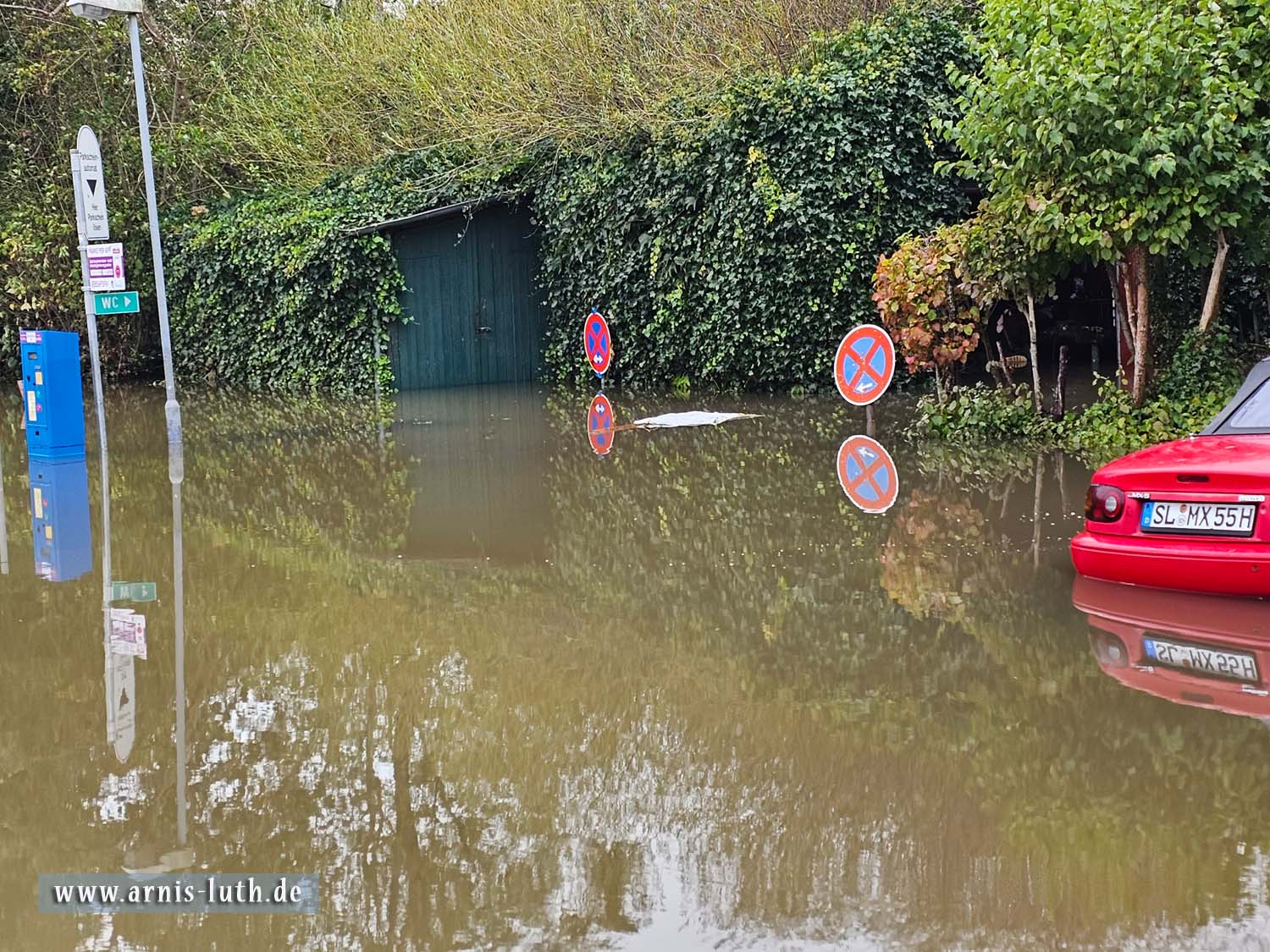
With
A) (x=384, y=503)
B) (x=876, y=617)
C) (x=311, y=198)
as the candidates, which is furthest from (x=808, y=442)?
(x=311, y=198)

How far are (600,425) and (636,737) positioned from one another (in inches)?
406

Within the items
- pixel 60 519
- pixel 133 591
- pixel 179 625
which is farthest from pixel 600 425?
pixel 179 625

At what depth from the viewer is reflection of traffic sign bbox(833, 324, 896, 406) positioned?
12266 mm

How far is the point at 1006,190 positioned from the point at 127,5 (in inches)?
301

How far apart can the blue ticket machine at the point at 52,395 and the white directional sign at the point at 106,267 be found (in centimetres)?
139

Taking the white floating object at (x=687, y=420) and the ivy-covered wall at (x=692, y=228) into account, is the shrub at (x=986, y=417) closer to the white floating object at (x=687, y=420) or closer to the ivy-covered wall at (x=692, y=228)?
the white floating object at (x=687, y=420)

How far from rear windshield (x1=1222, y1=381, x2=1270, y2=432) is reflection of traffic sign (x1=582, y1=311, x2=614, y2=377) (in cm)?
1074

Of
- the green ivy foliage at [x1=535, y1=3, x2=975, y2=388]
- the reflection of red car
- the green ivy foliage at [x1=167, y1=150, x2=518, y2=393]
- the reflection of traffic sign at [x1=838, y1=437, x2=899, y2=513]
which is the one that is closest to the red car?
the reflection of red car

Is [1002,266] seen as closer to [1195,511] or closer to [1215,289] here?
[1215,289]

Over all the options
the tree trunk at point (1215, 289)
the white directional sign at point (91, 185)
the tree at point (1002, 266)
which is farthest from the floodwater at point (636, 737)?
the white directional sign at point (91, 185)

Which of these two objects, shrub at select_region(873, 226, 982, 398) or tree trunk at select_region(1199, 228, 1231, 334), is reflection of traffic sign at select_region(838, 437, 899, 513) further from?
tree trunk at select_region(1199, 228, 1231, 334)

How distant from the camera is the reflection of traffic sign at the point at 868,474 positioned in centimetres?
1009

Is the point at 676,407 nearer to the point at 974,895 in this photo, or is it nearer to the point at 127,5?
the point at 127,5

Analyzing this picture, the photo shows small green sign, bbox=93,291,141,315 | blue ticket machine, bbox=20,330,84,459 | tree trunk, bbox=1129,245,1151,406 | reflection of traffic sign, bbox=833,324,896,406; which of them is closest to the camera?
tree trunk, bbox=1129,245,1151,406
